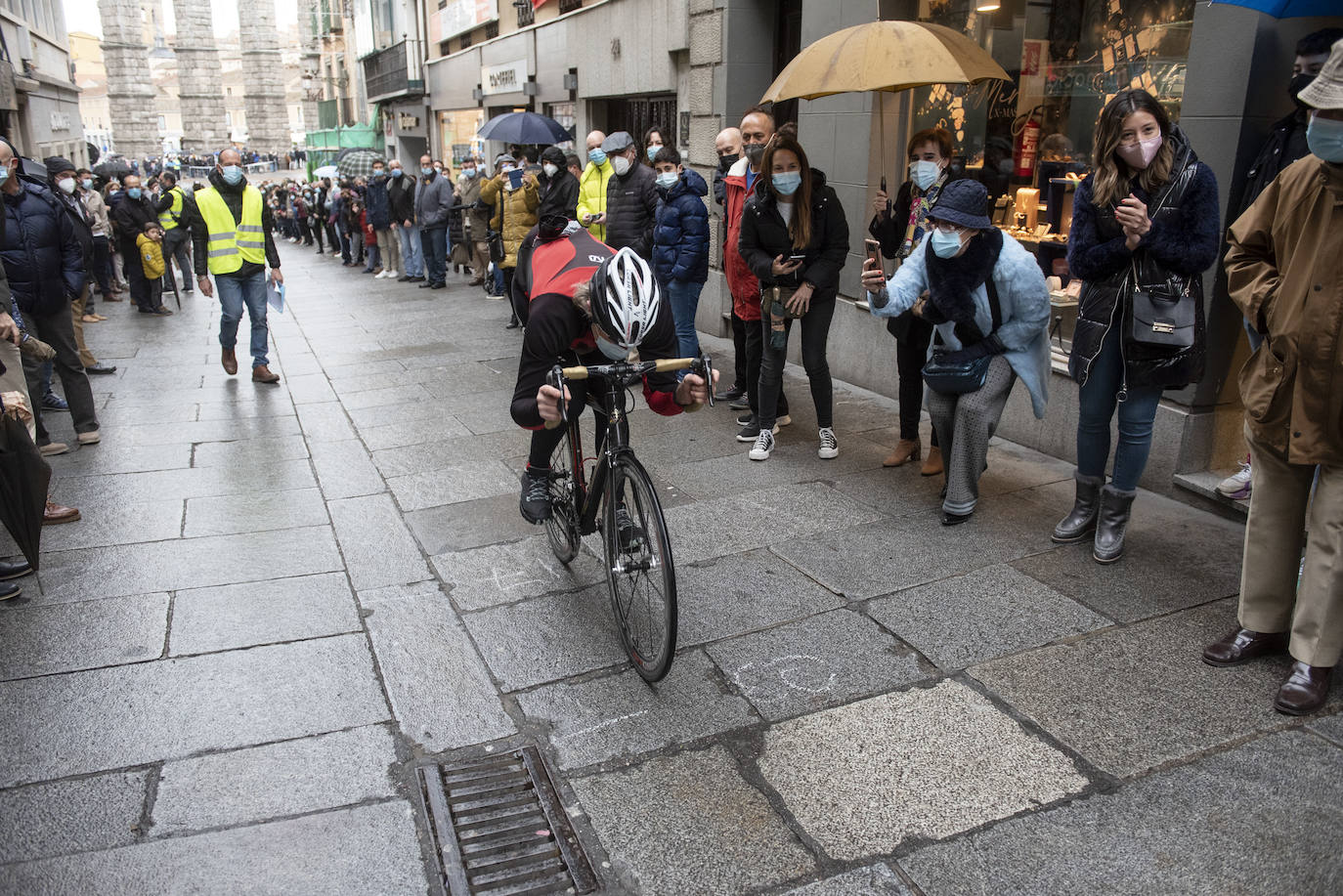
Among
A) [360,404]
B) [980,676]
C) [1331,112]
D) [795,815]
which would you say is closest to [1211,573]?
[980,676]

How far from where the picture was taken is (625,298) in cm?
346

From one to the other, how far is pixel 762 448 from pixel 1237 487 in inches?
101

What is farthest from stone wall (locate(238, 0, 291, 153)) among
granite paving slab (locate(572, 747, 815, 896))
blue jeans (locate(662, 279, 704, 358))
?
granite paving slab (locate(572, 747, 815, 896))

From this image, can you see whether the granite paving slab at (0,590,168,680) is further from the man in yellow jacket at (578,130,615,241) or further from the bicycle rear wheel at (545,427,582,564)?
the man in yellow jacket at (578,130,615,241)

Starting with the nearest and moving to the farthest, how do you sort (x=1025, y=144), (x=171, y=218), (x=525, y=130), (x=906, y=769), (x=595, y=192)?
(x=906, y=769) → (x=1025, y=144) → (x=595, y=192) → (x=525, y=130) → (x=171, y=218)

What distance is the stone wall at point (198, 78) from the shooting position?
196 ft

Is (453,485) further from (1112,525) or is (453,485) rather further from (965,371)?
(1112,525)

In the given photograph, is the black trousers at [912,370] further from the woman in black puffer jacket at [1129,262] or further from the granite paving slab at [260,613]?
the granite paving slab at [260,613]

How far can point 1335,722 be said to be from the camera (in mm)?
3273

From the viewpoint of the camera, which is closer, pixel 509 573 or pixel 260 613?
pixel 260 613

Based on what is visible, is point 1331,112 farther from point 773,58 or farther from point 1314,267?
point 773,58

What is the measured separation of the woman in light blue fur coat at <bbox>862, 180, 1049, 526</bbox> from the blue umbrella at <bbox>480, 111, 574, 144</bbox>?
28.8ft

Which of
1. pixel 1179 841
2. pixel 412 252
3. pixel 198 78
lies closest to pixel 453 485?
pixel 1179 841

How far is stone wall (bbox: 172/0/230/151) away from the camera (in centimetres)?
5975
